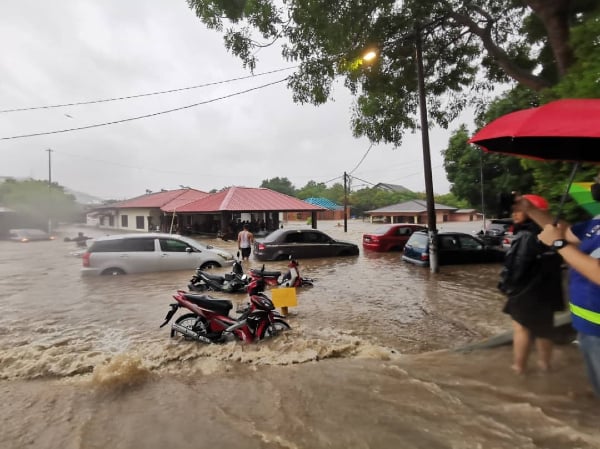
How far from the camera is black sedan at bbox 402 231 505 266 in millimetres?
11977

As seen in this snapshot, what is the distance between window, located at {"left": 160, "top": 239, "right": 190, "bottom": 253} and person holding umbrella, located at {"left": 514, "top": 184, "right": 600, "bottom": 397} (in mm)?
10560

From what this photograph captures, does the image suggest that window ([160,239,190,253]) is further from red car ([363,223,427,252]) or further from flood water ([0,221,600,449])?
red car ([363,223,427,252])

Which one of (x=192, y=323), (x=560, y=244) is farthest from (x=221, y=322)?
(x=560, y=244)

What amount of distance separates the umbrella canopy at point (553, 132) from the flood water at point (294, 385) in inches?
85.6

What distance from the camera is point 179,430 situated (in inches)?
124

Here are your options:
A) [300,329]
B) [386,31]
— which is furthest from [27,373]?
[386,31]

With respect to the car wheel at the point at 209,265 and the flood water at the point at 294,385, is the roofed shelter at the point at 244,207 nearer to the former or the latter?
the car wheel at the point at 209,265

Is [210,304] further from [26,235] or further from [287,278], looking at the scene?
[26,235]

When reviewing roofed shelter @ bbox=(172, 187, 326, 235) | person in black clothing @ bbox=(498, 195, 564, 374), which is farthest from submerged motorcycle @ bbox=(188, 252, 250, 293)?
roofed shelter @ bbox=(172, 187, 326, 235)

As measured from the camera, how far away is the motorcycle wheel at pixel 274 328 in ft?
17.6

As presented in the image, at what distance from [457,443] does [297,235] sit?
11977mm

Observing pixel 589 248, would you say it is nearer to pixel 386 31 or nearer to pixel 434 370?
pixel 434 370

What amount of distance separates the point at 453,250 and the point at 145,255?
9682mm

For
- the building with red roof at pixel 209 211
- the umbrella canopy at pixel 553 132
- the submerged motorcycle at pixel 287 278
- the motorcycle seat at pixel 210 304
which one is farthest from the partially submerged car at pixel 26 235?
the umbrella canopy at pixel 553 132
